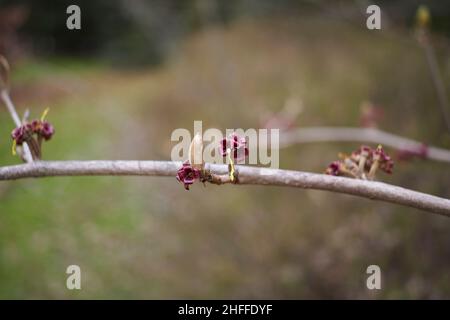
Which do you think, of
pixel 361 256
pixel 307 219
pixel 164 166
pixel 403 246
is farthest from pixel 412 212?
pixel 164 166

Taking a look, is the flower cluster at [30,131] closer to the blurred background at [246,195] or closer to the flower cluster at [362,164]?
the flower cluster at [362,164]

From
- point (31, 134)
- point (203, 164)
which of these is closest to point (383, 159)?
point (203, 164)

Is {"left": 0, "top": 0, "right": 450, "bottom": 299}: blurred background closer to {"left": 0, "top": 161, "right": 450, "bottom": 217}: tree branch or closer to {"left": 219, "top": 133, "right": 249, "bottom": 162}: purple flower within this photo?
{"left": 0, "top": 161, "right": 450, "bottom": 217}: tree branch

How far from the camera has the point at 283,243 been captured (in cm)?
486

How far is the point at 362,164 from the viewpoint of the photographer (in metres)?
1.43

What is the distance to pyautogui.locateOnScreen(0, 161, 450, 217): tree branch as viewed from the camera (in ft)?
4.16

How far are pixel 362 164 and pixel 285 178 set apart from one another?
30 centimetres

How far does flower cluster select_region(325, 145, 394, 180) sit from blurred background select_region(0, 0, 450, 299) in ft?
6.44

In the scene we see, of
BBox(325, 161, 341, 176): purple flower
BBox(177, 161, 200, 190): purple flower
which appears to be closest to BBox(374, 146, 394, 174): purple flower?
BBox(325, 161, 341, 176): purple flower

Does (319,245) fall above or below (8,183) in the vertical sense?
below

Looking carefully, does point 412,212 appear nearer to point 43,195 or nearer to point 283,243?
point 283,243

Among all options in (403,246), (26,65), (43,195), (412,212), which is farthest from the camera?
(26,65)
